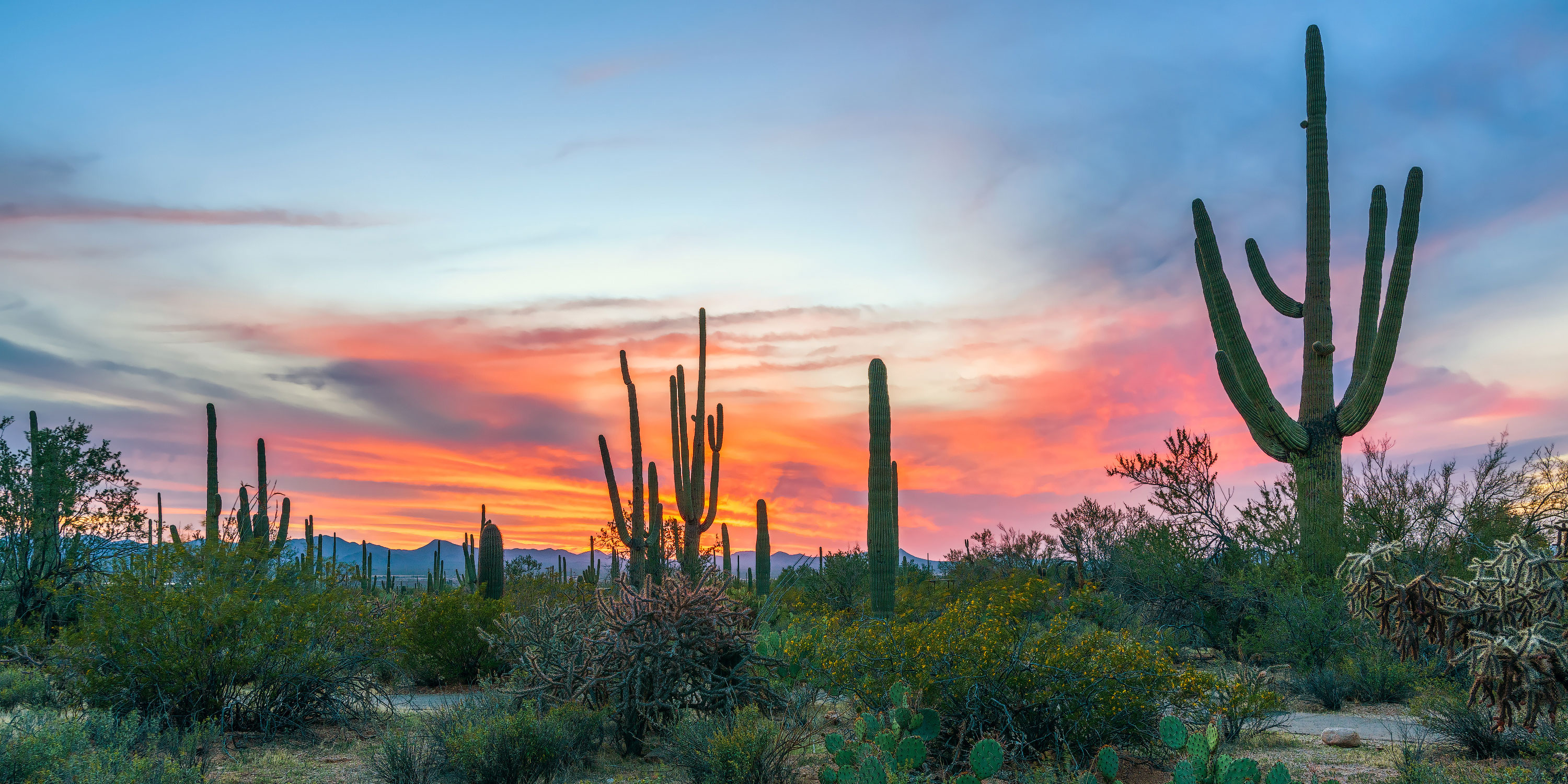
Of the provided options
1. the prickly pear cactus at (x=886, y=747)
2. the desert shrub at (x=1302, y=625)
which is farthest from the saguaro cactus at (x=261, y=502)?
the desert shrub at (x=1302, y=625)

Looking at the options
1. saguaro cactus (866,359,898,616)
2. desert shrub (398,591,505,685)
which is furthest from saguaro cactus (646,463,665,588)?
saguaro cactus (866,359,898,616)

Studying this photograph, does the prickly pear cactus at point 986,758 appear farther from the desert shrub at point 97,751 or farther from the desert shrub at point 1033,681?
the desert shrub at point 97,751

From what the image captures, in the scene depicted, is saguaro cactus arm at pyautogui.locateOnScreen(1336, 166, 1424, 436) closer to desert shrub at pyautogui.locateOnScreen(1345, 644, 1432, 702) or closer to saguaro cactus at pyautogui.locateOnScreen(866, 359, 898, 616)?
desert shrub at pyautogui.locateOnScreen(1345, 644, 1432, 702)

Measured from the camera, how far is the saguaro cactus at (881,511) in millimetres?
13281

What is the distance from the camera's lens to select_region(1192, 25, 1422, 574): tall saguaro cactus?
1738 centimetres

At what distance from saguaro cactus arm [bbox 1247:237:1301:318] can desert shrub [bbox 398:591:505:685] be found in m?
15.9

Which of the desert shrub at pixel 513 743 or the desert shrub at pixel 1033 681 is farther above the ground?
the desert shrub at pixel 1033 681

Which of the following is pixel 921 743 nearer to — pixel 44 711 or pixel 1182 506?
pixel 44 711

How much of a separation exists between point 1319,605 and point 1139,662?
844 cm

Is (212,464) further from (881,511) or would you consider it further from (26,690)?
(881,511)

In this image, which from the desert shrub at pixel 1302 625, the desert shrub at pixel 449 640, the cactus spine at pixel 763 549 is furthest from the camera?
the cactus spine at pixel 763 549

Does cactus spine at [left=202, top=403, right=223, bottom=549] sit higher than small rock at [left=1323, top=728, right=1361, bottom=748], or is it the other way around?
cactus spine at [left=202, top=403, right=223, bottom=549]

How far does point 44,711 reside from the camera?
8.46 meters

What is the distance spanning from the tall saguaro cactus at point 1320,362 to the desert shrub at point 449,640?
13562 mm
